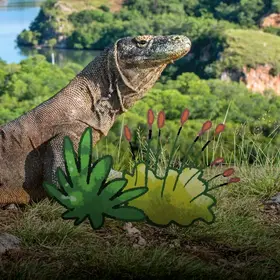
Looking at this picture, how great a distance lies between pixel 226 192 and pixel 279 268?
4.48 feet

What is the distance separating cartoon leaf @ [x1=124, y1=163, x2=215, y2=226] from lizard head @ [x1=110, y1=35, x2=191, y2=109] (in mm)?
682

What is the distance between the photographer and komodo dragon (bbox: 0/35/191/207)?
4.53 metres

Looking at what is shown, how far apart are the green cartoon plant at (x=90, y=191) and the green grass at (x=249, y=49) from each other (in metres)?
71.1

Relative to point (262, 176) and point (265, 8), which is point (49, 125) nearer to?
point (262, 176)

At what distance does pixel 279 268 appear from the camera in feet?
12.7

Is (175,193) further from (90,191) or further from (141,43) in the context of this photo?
(141,43)

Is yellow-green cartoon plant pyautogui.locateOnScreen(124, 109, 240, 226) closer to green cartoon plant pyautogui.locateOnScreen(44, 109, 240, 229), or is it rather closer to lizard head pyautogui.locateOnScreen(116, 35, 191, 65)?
green cartoon plant pyautogui.locateOnScreen(44, 109, 240, 229)

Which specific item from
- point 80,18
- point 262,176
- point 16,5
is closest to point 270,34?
point 80,18

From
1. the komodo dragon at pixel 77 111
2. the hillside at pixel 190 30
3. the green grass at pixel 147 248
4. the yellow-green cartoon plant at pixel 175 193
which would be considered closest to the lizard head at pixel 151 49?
the komodo dragon at pixel 77 111

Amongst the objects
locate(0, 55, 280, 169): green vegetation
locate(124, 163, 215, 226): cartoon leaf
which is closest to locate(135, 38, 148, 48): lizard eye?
locate(124, 163, 215, 226): cartoon leaf

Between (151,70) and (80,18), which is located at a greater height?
(151,70)

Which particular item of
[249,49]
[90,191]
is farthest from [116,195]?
[249,49]

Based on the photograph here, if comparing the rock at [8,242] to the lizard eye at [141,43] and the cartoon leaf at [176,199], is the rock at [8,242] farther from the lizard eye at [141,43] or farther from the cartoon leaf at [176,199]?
the lizard eye at [141,43]

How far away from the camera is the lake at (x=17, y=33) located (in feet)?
305
